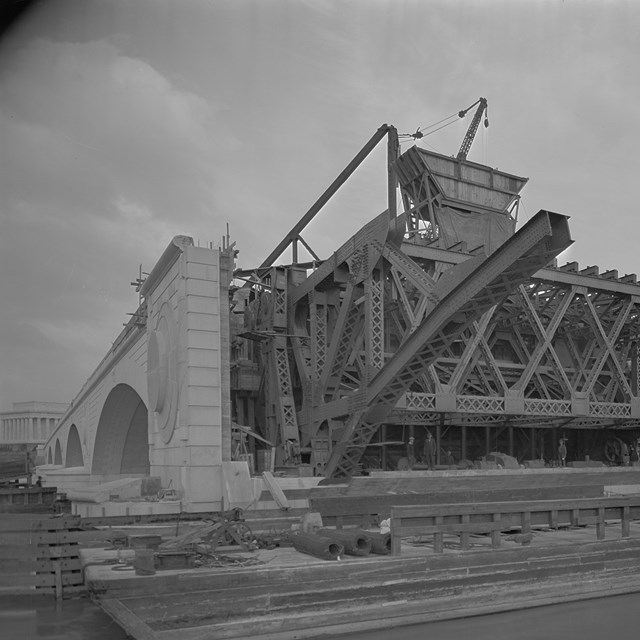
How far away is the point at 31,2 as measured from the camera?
827cm

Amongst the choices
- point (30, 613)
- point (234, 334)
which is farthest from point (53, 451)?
point (30, 613)

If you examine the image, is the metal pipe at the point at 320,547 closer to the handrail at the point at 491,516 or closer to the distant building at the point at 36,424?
the handrail at the point at 491,516

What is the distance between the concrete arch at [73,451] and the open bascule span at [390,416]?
2767 centimetres

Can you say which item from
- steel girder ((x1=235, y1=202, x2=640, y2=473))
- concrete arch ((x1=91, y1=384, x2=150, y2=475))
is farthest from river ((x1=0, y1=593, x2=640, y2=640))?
concrete arch ((x1=91, y1=384, x2=150, y2=475))

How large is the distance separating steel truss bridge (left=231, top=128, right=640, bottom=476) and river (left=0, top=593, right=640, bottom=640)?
9.18 metres

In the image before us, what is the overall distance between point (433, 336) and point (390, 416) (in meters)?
8.39

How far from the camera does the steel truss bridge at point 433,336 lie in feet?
73.5

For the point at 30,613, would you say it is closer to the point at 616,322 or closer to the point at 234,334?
the point at 234,334

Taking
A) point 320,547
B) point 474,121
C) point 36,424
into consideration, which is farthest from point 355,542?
point 36,424

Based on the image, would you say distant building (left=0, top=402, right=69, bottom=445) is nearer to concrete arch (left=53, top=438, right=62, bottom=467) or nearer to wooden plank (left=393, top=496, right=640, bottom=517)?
concrete arch (left=53, top=438, right=62, bottom=467)

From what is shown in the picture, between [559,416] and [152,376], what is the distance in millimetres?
16734

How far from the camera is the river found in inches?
386

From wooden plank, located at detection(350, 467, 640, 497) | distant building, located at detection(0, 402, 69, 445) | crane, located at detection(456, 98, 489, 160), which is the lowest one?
wooden plank, located at detection(350, 467, 640, 497)

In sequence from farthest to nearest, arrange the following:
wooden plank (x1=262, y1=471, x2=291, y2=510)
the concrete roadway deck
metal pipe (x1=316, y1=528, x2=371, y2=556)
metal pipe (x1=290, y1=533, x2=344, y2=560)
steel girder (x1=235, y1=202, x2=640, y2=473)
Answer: steel girder (x1=235, y1=202, x2=640, y2=473)
wooden plank (x1=262, y1=471, x2=291, y2=510)
metal pipe (x1=316, y1=528, x2=371, y2=556)
metal pipe (x1=290, y1=533, x2=344, y2=560)
the concrete roadway deck
